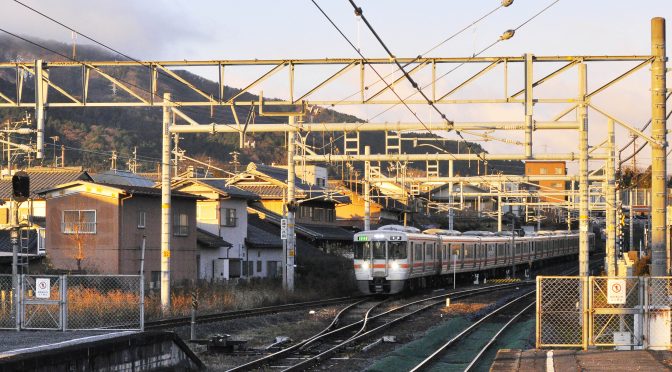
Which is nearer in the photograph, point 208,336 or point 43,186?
point 208,336

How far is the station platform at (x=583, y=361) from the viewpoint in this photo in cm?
1252

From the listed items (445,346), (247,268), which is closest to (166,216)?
(445,346)

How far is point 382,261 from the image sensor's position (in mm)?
36062

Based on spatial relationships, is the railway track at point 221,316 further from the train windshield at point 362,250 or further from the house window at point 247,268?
the house window at point 247,268

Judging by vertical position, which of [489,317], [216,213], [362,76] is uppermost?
[362,76]

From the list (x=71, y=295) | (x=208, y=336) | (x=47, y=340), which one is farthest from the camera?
(x=71, y=295)

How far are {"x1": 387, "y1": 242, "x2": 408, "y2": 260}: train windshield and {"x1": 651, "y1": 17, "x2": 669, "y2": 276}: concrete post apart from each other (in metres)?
17.0

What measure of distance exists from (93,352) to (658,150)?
11545 mm

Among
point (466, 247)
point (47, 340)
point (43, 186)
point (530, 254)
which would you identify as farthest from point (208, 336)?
point (530, 254)

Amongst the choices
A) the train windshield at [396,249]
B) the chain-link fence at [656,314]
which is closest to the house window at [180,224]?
the train windshield at [396,249]

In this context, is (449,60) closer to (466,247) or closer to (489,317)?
(489,317)

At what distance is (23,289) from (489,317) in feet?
42.7

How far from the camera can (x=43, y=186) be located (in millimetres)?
49469

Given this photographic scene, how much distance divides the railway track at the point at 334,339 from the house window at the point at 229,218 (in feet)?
43.5
